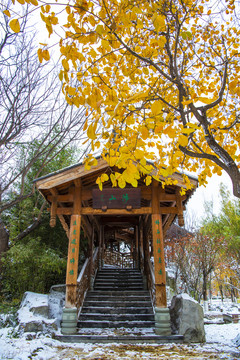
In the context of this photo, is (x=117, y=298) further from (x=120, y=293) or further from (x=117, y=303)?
(x=120, y=293)

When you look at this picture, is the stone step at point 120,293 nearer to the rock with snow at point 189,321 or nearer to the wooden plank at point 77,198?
the rock with snow at point 189,321

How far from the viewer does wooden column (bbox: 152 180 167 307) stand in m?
6.11

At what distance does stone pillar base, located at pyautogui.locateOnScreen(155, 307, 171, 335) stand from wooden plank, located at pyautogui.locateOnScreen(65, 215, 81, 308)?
1955 mm

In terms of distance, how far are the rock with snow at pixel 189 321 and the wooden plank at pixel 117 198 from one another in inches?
99.1

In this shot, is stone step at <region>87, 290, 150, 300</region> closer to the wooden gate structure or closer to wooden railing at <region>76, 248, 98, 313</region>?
wooden railing at <region>76, 248, 98, 313</region>

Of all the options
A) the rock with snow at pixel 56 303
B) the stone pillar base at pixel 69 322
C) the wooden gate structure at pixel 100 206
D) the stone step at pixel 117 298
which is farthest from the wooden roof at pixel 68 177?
the stone step at pixel 117 298

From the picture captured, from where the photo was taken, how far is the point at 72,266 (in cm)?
635

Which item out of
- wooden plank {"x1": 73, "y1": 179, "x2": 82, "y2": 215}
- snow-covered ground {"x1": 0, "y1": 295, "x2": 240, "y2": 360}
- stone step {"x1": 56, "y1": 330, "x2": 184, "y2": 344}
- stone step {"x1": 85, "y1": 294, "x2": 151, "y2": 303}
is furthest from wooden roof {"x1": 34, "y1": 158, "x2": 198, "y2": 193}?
stone step {"x1": 85, "y1": 294, "x2": 151, "y2": 303}

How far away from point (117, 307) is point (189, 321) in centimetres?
223

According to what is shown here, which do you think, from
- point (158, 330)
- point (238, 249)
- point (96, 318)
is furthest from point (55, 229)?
point (238, 249)

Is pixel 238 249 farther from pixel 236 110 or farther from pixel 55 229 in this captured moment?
pixel 236 110

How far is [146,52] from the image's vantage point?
4273 millimetres

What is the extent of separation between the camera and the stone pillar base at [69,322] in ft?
18.9

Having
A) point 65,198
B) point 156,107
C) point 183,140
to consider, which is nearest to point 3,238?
point 65,198
